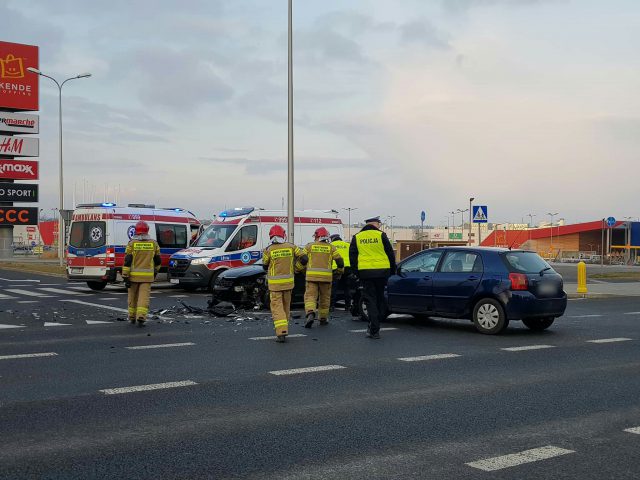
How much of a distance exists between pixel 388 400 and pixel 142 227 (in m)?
7.48

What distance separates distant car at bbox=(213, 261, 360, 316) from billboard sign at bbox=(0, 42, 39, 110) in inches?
1944

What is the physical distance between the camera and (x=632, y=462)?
15.9ft

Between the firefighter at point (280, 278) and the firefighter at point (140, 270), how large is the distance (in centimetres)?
267

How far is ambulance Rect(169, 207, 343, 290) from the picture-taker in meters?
20.4

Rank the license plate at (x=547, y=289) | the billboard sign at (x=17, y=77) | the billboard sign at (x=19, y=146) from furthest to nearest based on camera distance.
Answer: the billboard sign at (x=19, y=146) → the billboard sign at (x=17, y=77) → the license plate at (x=547, y=289)

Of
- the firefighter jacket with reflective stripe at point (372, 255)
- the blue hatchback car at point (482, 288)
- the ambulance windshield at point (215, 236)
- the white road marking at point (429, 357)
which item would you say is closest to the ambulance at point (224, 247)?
the ambulance windshield at point (215, 236)

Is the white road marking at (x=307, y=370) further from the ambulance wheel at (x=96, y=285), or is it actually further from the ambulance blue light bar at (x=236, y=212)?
the ambulance wheel at (x=96, y=285)

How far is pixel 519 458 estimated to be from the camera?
4910mm

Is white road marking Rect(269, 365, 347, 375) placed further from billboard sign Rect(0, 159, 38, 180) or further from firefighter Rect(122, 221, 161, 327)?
billboard sign Rect(0, 159, 38, 180)

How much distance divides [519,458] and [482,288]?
6986mm

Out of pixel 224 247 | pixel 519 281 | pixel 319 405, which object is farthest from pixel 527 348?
pixel 224 247

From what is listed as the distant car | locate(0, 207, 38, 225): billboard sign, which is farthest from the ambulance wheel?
locate(0, 207, 38, 225): billboard sign

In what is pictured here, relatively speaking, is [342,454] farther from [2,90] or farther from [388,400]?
[2,90]

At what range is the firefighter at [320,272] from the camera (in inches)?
504
